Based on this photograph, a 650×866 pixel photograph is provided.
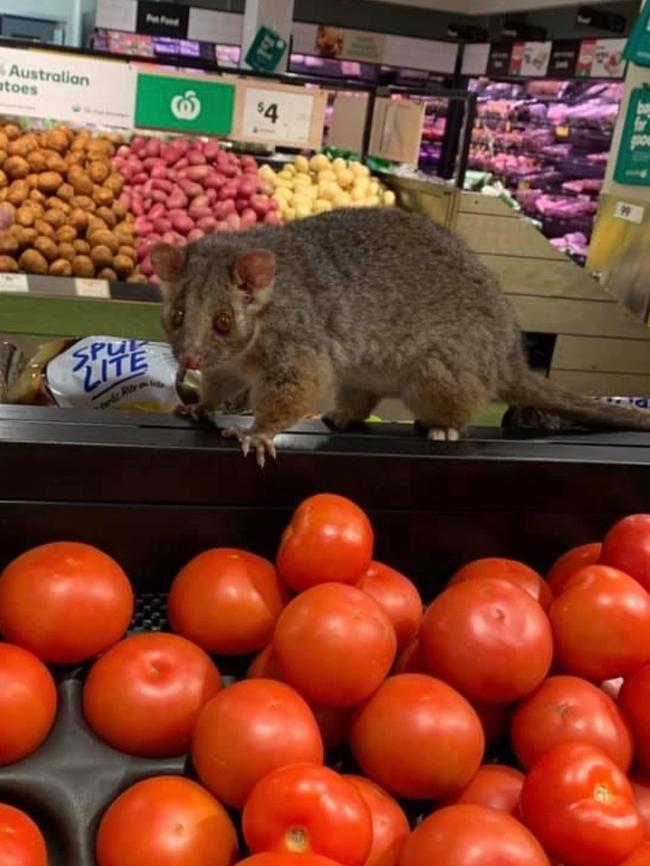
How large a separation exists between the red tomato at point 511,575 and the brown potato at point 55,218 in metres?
3.14

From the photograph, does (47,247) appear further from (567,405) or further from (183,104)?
(567,405)

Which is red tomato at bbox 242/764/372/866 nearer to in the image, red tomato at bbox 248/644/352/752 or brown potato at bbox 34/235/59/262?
red tomato at bbox 248/644/352/752

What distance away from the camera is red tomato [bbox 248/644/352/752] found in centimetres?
116

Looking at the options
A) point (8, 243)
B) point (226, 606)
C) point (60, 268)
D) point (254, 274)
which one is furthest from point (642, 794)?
point (8, 243)

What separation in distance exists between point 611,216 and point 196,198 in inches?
84.4

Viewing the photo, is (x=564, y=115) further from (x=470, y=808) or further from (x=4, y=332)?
(x=470, y=808)

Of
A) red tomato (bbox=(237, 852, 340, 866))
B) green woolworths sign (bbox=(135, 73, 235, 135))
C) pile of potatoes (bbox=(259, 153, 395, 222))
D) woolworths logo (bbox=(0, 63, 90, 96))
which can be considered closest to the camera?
red tomato (bbox=(237, 852, 340, 866))

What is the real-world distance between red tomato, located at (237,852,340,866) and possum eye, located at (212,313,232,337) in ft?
2.97

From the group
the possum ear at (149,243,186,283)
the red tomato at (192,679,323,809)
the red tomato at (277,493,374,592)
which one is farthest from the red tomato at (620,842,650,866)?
the possum ear at (149,243,186,283)

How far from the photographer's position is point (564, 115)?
7992 millimetres

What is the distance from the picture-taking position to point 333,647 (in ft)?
3.56

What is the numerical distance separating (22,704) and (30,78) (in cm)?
342

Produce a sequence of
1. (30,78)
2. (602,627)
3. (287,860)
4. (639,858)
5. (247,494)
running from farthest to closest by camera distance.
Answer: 1. (30,78)
2. (247,494)
3. (602,627)
4. (639,858)
5. (287,860)

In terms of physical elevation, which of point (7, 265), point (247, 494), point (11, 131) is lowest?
point (7, 265)
